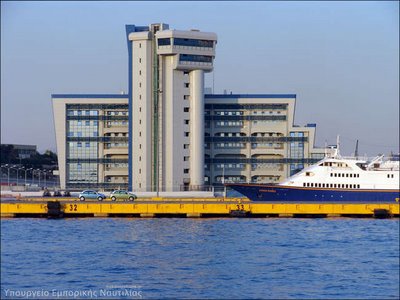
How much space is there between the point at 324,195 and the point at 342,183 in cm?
256

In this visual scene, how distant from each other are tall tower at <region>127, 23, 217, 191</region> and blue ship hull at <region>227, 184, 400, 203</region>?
2056cm

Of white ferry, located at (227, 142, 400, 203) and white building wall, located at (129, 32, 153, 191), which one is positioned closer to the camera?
white ferry, located at (227, 142, 400, 203)

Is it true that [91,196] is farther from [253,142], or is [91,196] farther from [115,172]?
[253,142]

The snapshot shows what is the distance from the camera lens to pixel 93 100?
121m

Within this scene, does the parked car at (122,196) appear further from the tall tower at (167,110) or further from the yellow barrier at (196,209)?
the yellow barrier at (196,209)

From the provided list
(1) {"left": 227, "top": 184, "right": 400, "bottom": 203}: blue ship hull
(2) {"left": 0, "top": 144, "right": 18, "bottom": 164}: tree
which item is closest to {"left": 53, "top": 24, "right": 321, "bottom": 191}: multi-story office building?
(1) {"left": 227, "top": 184, "right": 400, "bottom": 203}: blue ship hull

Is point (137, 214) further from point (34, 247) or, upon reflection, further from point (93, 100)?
point (93, 100)

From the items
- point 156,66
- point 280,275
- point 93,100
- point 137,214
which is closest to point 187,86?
point 156,66

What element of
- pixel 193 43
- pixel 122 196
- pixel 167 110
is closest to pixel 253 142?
pixel 167 110

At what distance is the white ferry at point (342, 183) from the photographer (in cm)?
9244

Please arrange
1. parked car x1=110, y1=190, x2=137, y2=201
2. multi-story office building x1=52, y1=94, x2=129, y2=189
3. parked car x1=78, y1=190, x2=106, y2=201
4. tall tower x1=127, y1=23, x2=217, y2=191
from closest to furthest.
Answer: parked car x1=78, y1=190, x2=106, y2=201, parked car x1=110, y1=190, x2=137, y2=201, tall tower x1=127, y1=23, x2=217, y2=191, multi-story office building x1=52, y1=94, x2=129, y2=189

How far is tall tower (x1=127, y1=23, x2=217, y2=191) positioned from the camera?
113188 mm

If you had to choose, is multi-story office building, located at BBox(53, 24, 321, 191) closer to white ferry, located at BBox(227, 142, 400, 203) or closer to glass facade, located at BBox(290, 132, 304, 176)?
glass facade, located at BBox(290, 132, 304, 176)

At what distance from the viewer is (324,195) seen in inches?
3644
